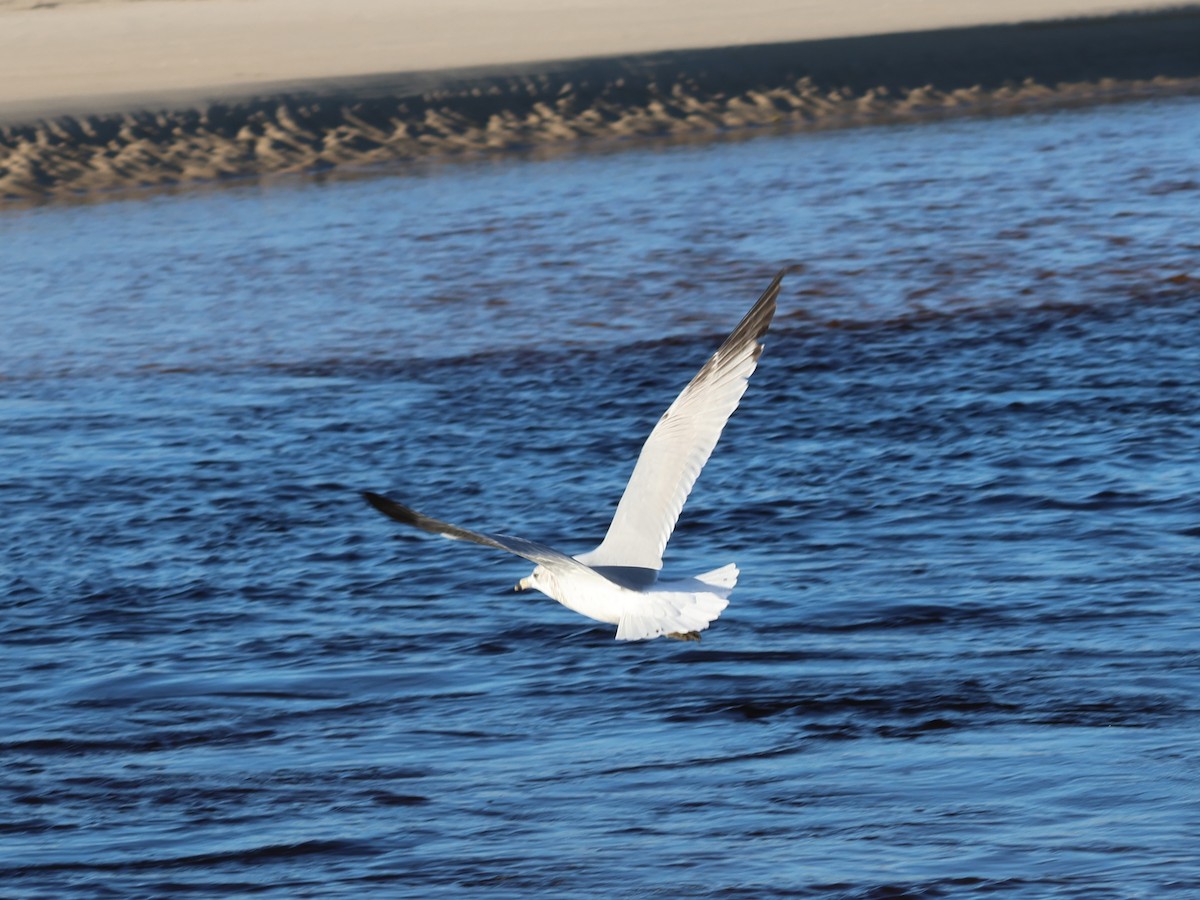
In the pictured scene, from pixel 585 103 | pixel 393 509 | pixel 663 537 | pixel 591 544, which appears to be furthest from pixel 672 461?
pixel 585 103

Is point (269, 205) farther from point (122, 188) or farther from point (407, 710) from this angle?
point (407, 710)

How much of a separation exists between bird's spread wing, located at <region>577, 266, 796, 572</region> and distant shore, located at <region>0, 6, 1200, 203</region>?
1612 cm

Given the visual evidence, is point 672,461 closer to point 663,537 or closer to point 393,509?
point 663,537

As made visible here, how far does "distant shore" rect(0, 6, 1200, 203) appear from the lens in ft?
74.4

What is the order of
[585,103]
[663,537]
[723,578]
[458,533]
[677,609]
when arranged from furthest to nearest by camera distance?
1. [585,103]
2. [663,537]
3. [723,578]
4. [677,609]
5. [458,533]

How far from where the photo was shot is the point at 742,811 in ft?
22.7

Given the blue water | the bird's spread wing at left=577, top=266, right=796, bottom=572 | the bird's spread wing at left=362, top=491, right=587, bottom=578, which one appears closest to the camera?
the bird's spread wing at left=362, top=491, right=587, bottom=578

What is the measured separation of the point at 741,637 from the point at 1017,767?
167cm

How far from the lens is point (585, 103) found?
949 inches

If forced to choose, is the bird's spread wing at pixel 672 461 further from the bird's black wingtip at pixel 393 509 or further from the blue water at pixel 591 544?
the bird's black wingtip at pixel 393 509

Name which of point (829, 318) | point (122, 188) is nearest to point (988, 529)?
point (829, 318)

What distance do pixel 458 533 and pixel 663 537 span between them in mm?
1728

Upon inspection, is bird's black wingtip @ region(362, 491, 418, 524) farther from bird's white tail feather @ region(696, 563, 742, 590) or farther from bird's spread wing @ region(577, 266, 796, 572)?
bird's spread wing @ region(577, 266, 796, 572)

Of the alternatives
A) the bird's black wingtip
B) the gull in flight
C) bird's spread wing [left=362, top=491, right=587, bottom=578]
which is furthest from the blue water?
the bird's black wingtip
